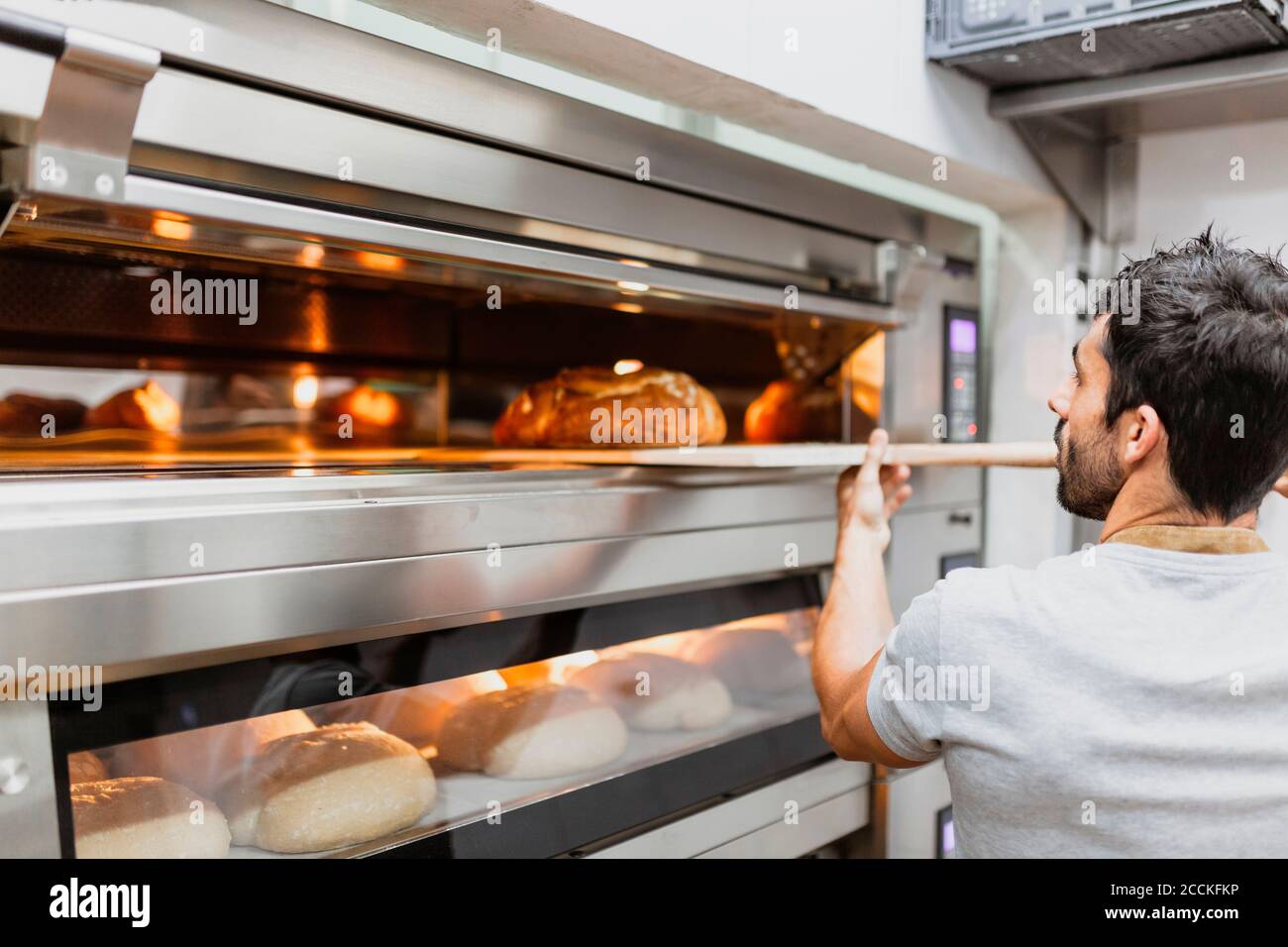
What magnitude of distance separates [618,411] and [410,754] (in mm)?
519

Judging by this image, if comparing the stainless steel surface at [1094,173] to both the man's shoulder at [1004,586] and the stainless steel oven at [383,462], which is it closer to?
the stainless steel oven at [383,462]

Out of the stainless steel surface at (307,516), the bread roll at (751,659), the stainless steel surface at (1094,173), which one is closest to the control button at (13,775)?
the stainless steel surface at (307,516)

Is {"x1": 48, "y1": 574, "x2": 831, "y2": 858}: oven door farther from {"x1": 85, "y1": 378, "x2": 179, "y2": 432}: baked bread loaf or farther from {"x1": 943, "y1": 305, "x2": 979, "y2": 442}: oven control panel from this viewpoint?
{"x1": 943, "y1": 305, "x2": 979, "y2": 442}: oven control panel

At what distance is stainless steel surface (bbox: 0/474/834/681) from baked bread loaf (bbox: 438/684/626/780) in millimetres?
124

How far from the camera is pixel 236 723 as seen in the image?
897mm

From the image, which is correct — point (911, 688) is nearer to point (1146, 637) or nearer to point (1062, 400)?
point (1146, 637)

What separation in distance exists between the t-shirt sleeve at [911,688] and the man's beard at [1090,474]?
0.59 feet

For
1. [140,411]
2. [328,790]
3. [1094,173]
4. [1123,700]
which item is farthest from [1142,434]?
[1094,173]

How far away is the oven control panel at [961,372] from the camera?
1.72 m

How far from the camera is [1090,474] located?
0.92m
